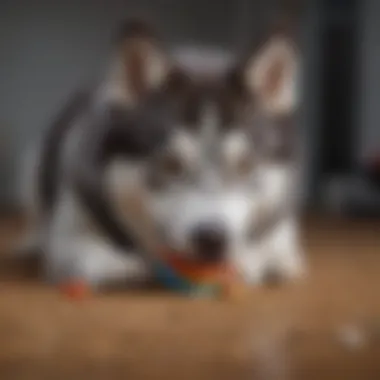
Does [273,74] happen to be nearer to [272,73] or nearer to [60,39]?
[272,73]

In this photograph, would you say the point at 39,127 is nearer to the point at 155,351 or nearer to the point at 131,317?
the point at 131,317

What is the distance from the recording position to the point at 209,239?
4.03 feet

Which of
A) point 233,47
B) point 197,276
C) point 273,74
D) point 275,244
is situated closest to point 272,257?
point 275,244

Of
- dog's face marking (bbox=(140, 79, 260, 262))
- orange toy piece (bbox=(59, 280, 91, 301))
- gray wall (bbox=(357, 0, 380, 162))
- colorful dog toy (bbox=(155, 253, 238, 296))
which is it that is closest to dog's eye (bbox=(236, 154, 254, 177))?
dog's face marking (bbox=(140, 79, 260, 262))

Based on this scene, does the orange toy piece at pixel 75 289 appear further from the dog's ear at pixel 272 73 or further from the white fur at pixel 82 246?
the dog's ear at pixel 272 73

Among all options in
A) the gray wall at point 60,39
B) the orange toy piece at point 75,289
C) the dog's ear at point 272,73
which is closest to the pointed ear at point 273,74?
the dog's ear at point 272,73

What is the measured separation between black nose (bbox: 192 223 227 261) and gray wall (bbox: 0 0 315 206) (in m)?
0.60

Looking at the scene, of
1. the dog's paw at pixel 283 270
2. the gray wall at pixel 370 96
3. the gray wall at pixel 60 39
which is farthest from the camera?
the gray wall at pixel 370 96

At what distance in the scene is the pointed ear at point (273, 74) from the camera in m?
1.29

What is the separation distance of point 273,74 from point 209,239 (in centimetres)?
24

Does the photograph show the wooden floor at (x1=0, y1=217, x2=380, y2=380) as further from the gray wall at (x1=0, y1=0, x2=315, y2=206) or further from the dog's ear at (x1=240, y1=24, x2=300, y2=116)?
the gray wall at (x1=0, y1=0, x2=315, y2=206)

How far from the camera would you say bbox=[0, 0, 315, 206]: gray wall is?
1780mm

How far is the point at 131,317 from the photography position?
1.16 metres

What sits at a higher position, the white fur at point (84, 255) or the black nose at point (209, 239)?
the black nose at point (209, 239)
